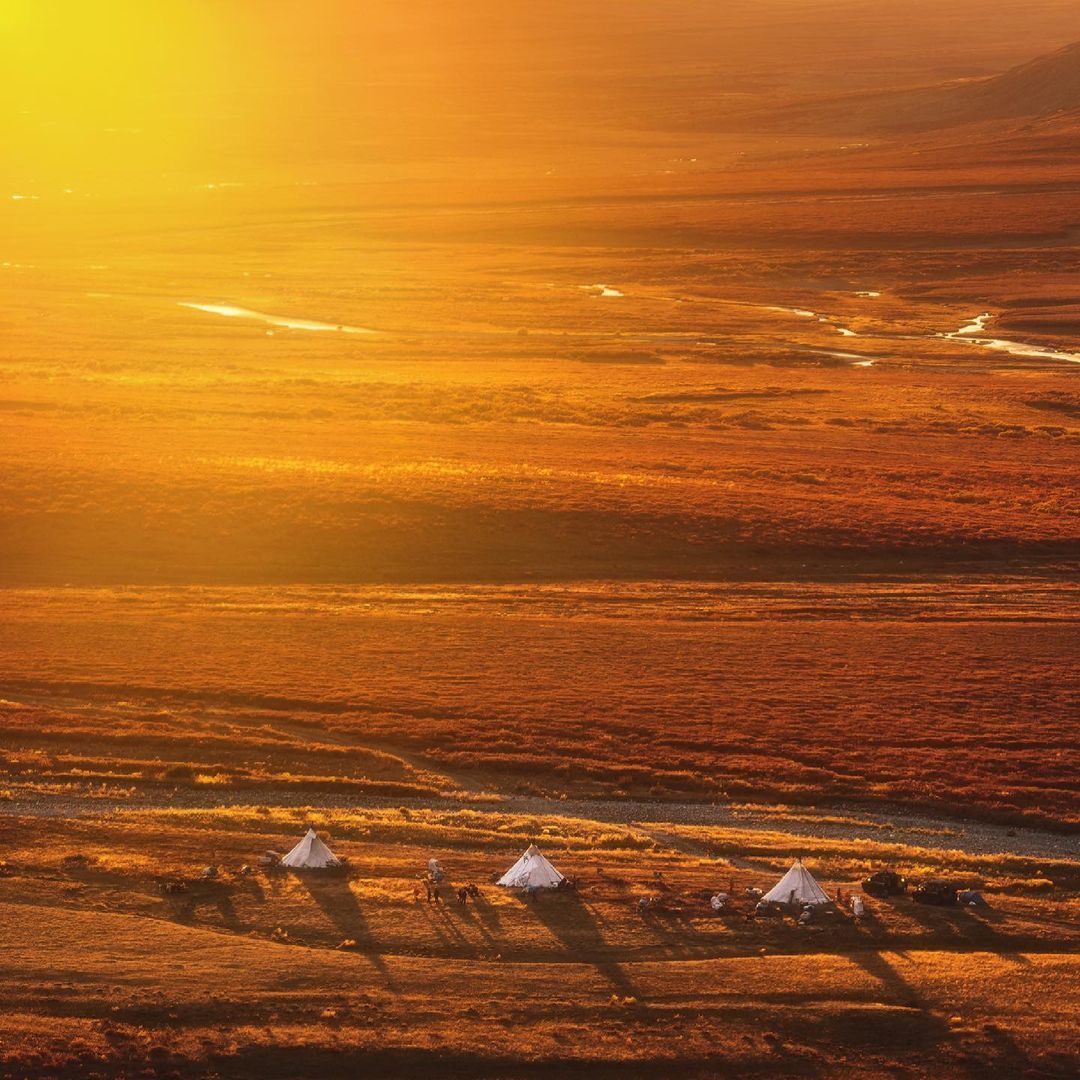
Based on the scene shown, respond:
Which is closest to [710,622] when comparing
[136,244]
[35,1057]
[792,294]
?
[35,1057]

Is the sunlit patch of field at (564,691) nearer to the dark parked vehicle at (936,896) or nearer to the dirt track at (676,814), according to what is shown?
the dirt track at (676,814)

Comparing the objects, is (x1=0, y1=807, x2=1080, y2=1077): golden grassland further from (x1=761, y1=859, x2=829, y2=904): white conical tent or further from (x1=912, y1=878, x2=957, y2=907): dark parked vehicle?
(x1=761, y1=859, x2=829, y2=904): white conical tent

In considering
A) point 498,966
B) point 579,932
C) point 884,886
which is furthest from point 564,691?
point 498,966

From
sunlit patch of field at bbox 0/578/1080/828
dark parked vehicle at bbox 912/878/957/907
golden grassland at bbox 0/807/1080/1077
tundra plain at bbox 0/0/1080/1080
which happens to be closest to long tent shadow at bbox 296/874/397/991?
golden grassland at bbox 0/807/1080/1077

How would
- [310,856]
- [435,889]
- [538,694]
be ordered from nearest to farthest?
[435,889] < [310,856] < [538,694]

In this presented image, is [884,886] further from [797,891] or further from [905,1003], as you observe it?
[905,1003]

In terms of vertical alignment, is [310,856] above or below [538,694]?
above
